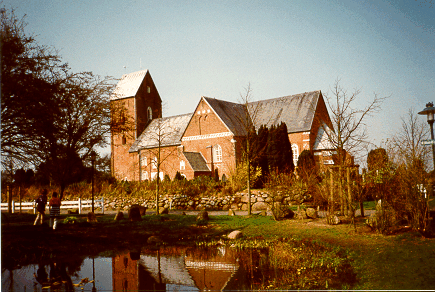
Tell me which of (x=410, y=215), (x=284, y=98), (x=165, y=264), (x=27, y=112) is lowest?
(x=165, y=264)

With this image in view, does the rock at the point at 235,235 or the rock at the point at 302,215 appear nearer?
the rock at the point at 235,235

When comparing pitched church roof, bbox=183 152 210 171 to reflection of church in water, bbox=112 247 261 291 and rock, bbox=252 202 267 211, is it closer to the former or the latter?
rock, bbox=252 202 267 211

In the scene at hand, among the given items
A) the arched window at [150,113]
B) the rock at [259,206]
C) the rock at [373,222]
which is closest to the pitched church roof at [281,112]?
the arched window at [150,113]

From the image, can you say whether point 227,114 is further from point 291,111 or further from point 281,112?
point 291,111

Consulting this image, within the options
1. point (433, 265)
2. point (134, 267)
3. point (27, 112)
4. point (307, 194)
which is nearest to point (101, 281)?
point (134, 267)

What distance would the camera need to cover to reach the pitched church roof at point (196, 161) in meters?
41.6

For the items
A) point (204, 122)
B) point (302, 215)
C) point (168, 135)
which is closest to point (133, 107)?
point (168, 135)

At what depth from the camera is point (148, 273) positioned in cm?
875

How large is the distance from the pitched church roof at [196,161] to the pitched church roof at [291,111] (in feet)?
24.3

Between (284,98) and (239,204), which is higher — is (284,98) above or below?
above

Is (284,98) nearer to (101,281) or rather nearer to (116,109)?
(116,109)

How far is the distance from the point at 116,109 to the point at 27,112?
7745mm

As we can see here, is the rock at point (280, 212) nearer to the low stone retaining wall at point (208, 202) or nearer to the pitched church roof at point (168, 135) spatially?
the low stone retaining wall at point (208, 202)

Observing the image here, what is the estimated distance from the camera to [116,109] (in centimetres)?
1767
